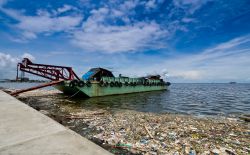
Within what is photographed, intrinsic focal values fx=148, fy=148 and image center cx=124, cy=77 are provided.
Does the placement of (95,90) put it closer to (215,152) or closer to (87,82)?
(87,82)

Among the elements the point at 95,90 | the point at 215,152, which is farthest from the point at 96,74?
the point at 215,152

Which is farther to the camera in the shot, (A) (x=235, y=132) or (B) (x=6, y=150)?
(A) (x=235, y=132)

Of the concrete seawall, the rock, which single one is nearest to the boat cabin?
the concrete seawall

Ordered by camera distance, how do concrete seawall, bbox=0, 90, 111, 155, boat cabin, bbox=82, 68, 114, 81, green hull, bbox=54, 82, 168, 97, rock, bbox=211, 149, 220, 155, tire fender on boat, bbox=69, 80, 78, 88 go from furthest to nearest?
boat cabin, bbox=82, 68, 114, 81
green hull, bbox=54, 82, 168, 97
tire fender on boat, bbox=69, 80, 78, 88
rock, bbox=211, 149, 220, 155
concrete seawall, bbox=0, 90, 111, 155

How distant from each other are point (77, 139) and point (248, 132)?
7392 mm

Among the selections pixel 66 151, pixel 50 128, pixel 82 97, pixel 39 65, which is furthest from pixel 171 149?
pixel 39 65

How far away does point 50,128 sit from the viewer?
3.95 meters

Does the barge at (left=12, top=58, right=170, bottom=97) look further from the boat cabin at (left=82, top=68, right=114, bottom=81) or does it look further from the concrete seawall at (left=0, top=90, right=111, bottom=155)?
the concrete seawall at (left=0, top=90, right=111, bottom=155)

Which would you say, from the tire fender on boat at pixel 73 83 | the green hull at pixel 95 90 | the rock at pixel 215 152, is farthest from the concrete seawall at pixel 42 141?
the green hull at pixel 95 90

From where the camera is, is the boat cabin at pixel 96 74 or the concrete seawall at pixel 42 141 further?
the boat cabin at pixel 96 74

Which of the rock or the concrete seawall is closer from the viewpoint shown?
the concrete seawall

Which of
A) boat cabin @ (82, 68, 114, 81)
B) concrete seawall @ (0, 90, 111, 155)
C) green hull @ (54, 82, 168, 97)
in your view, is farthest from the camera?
boat cabin @ (82, 68, 114, 81)

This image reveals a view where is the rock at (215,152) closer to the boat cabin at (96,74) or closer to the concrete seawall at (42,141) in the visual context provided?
the concrete seawall at (42,141)

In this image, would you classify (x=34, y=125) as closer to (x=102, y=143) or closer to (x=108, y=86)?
(x=102, y=143)
